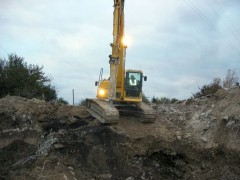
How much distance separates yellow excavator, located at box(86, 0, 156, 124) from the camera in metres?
16.5

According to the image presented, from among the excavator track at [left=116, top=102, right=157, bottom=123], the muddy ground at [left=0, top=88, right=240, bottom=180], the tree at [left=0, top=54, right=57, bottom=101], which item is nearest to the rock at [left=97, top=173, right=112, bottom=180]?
Result: the muddy ground at [left=0, top=88, right=240, bottom=180]

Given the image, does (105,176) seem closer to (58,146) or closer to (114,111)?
(58,146)

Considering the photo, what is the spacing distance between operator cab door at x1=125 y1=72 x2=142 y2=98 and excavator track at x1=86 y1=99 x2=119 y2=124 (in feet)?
3.59

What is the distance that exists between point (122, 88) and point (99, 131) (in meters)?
2.95

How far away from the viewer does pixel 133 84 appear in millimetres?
17266

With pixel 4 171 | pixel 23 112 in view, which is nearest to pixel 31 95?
pixel 23 112

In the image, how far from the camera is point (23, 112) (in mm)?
19062

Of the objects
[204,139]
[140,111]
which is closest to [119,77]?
[140,111]

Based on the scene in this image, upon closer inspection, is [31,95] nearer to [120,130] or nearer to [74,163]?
[120,130]

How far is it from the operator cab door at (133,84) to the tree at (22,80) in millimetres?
15334

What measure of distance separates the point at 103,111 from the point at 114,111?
0.42m

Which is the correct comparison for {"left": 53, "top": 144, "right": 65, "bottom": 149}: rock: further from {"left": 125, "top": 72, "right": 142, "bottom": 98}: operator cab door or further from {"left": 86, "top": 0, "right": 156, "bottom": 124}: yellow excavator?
{"left": 125, "top": 72, "right": 142, "bottom": 98}: operator cab door

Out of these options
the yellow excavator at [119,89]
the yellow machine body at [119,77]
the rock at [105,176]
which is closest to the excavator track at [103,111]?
the yellow excavator at [119,89]

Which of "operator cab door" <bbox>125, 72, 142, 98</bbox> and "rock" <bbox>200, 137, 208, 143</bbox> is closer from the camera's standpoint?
"rock" <bbox>200, 137, 208, 143</bbox>
